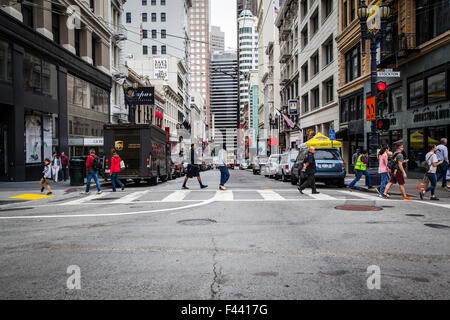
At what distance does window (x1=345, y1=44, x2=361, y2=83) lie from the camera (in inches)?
1137

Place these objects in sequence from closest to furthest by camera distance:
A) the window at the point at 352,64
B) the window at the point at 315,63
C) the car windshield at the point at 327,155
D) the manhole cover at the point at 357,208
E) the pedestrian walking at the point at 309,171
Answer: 1. the manhole cover at the point at 357,208
2. the pedestrian walking at the point at 309,171
3. the car windshield at the point at 327,155
4. the window at the point at 352,64
5. the window at the point at 315,63

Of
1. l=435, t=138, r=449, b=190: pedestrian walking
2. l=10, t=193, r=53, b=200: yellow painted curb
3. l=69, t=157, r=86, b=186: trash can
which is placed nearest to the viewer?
l=435, t=138, r=449, b=190: pedestrian walking

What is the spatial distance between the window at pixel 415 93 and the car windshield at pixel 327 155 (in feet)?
19.8

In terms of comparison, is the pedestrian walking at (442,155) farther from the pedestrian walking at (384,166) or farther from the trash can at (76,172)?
the trash can at (76,172)

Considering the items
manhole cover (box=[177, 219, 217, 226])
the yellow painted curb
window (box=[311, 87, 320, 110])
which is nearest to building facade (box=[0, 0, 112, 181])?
the yellow painted curb

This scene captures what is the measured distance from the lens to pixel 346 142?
32062mm

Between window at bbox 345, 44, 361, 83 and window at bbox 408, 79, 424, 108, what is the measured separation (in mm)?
7500

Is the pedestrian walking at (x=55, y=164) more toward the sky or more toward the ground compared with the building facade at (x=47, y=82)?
more toward the ground

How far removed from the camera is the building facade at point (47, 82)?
20.6m

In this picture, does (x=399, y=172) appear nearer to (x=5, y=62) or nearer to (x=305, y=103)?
(x=5, y=62)

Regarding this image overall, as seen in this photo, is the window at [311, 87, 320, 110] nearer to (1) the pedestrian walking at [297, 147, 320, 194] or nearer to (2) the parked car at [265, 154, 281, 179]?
(2) the parked car at [265, 154, 281, 179]

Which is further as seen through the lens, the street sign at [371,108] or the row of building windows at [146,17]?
the row of building windows at [146,17]

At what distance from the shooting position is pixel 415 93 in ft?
69.2

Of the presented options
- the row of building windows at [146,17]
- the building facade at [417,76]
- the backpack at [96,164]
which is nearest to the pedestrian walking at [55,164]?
the backpack at [96,164]
